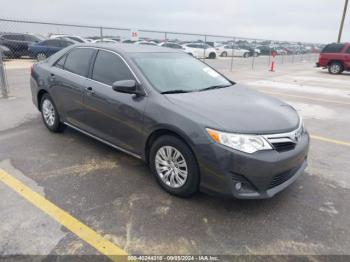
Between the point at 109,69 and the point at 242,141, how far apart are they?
2126mm

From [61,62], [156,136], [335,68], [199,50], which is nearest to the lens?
[156,136]

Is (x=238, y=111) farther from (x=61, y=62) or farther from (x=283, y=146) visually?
(x=61, y=62)

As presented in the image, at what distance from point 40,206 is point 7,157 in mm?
1570

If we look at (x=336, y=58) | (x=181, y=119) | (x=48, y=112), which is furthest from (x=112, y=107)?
(x=336, y=58)

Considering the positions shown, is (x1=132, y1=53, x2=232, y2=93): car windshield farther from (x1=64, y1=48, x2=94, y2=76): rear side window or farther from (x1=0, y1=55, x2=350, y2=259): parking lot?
(x1=0, y1=55, x2=350, y2=259): parking lot

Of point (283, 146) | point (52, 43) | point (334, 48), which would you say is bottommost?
point (283, 146)

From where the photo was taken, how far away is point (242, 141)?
2854 millimetres

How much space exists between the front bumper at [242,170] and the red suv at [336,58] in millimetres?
16950

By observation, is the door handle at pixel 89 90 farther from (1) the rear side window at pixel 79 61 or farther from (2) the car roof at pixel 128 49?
(2) the car roof at pixel 128 49

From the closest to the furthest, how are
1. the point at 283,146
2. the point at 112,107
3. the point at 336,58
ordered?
the point at 283,146 < the point at 112,107 < the point at 336,58

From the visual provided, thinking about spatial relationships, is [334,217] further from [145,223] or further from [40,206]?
[40,206]

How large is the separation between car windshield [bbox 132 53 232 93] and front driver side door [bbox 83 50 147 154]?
24cm

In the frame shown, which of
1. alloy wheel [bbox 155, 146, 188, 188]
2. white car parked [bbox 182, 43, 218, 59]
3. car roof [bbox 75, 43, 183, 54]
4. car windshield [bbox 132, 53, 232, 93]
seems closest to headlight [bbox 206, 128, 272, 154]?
alloy wheel [bbox 155, 146, 188, 188]

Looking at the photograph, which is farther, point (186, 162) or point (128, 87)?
point (128, 87)
